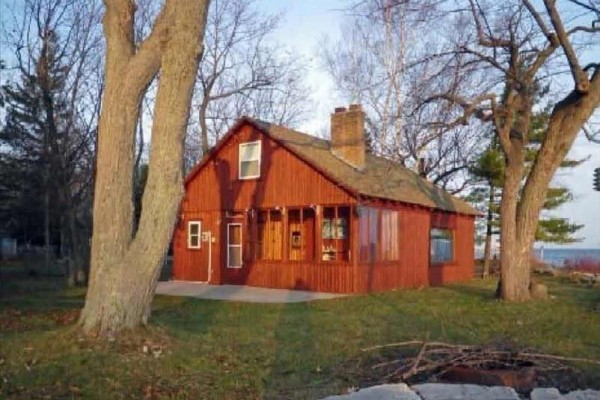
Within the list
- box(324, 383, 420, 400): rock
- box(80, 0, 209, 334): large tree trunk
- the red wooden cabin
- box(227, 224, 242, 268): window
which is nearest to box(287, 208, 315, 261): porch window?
the red wooden cabin

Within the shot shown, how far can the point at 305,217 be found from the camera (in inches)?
909

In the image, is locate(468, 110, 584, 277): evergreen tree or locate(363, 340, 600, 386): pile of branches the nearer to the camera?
locate(363, 340, 600, 386): pile of branches

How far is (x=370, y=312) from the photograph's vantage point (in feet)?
48.9

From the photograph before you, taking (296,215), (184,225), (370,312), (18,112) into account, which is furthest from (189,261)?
(18,112)

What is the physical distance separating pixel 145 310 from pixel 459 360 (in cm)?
452

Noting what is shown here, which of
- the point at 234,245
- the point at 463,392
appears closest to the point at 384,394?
the point at 463,392

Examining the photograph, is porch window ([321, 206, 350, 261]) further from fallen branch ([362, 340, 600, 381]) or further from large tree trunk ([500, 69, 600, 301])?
fallen branch ([362, 340, 600, 381])

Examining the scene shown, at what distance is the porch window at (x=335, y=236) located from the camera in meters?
21.8

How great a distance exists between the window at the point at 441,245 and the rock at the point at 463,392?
20089 millimetres

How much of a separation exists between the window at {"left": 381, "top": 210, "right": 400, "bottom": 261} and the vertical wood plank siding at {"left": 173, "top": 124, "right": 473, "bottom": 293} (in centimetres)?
24

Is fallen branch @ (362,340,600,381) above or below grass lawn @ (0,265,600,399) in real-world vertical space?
above

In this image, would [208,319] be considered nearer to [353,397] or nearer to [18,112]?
[353,397]

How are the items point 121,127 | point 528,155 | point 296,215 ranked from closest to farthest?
1. point 121,127
2. point 296,215
3. point 528,155

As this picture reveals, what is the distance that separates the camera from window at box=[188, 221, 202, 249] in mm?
25303
